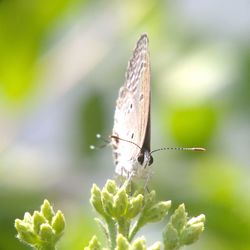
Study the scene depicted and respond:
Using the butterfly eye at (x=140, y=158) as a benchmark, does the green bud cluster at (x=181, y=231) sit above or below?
below

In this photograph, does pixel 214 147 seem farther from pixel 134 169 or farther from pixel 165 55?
pixel 134 169

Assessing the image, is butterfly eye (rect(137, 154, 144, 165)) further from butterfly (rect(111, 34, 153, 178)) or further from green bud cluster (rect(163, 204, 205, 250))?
green bud cluster (rect(163, 204, 205, 250))

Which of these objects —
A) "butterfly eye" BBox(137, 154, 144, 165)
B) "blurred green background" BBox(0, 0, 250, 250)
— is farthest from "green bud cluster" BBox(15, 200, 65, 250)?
"blurred green background" BBox(0, 0, 250, 250)

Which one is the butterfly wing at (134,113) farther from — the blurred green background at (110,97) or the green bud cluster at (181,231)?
the blurred green background at (110,97)

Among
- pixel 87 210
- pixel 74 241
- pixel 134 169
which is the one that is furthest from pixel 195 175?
pixel 134 169

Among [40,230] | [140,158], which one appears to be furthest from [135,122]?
[40,230]

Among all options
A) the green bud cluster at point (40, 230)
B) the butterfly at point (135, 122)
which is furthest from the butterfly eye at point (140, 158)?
the green bud cluster at point (40, 230)

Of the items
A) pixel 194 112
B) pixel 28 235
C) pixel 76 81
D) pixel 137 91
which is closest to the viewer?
pixel 28 235
